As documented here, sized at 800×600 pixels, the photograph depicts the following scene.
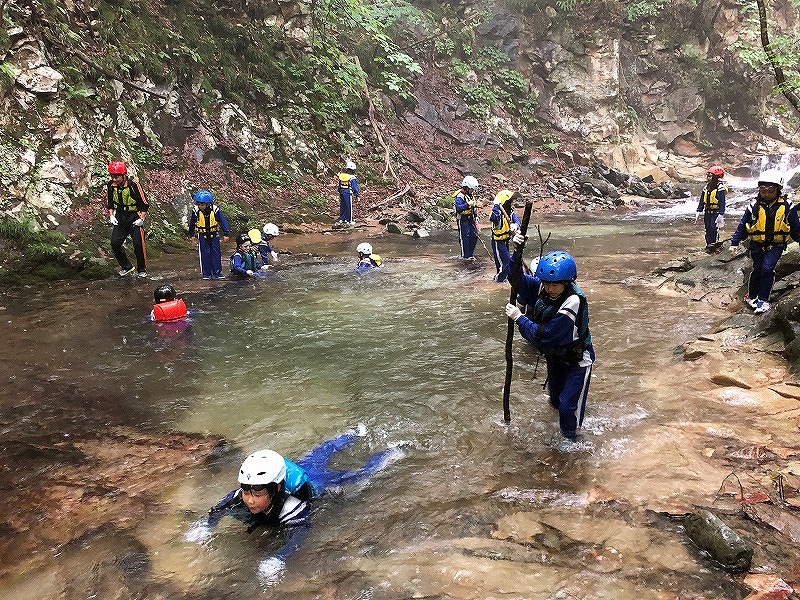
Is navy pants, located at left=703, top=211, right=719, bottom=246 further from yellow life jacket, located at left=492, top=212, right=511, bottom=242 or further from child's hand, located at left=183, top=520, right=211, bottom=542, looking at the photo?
child's hand, located at left=183, top=520, right=211, bottom=542

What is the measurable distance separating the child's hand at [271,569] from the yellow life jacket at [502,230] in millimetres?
8451

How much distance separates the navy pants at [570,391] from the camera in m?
4.73

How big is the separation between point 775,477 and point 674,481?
69cm

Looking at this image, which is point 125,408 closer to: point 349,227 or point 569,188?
point 349,227


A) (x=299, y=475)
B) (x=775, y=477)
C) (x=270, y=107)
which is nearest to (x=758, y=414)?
(x=775, y=477)

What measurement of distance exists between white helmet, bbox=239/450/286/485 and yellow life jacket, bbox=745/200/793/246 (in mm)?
7069

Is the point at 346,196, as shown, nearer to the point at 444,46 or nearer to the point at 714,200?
the point at 714,200

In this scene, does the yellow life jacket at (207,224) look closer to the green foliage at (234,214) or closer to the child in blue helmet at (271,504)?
the green foliage at (234,214)

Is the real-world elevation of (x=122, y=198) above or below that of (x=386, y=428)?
above

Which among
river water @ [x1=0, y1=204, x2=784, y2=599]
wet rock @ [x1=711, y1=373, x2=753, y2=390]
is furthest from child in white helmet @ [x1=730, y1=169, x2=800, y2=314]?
wet rock @ [x1=711, y1=373, x2=753, y2=390]

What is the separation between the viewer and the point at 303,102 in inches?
816

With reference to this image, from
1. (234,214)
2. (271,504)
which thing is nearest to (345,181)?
(234,214)

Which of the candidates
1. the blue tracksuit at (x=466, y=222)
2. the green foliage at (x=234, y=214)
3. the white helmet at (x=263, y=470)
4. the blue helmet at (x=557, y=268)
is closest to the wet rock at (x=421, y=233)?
the blue tracksuit at (x=466, y=222)

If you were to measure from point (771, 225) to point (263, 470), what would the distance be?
7311 millimetres
